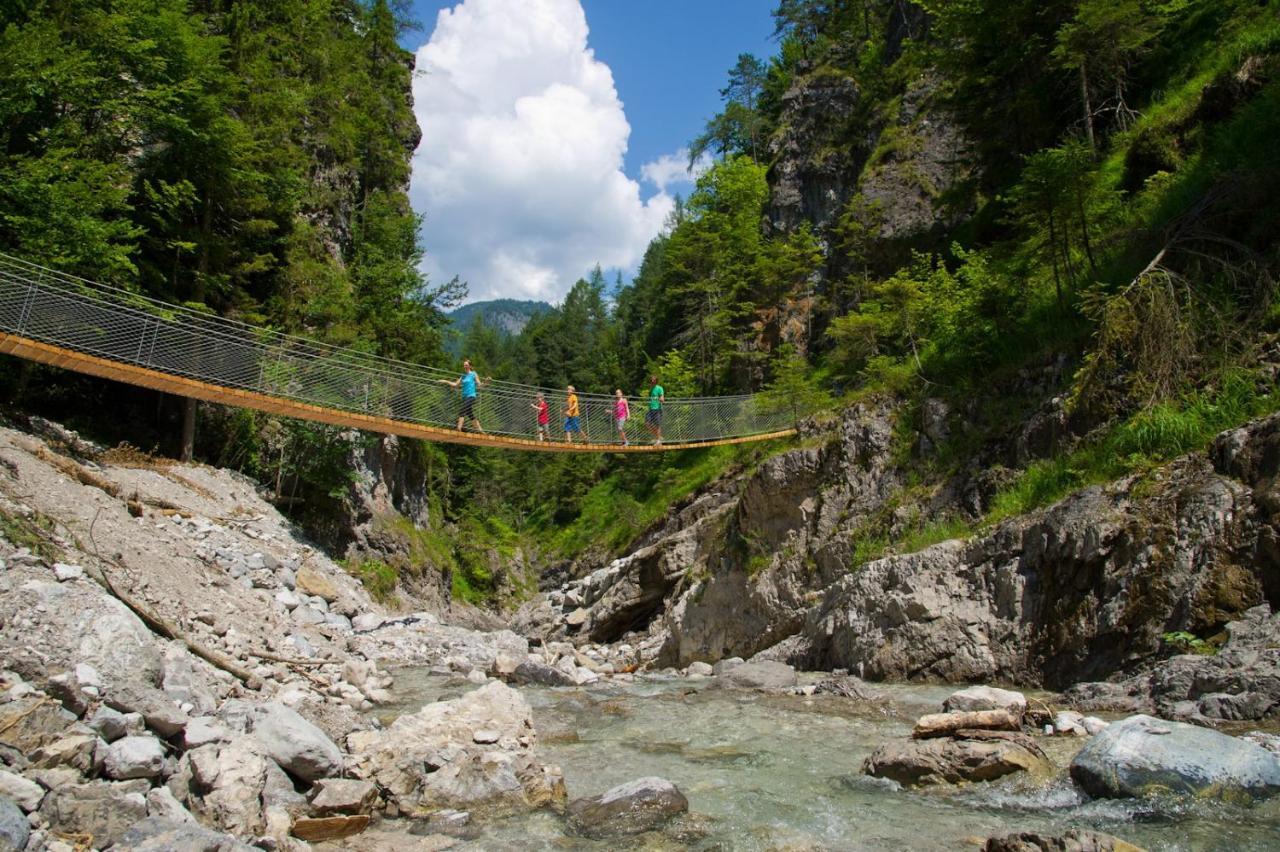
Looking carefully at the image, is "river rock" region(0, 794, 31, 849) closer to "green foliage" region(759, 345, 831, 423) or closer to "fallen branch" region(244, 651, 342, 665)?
"fallen branch" region(244, 651, 342, 665)

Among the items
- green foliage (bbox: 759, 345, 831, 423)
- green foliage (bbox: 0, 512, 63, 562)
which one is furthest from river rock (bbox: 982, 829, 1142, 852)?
green foliage (bbox: 759, 345, 831, 423)

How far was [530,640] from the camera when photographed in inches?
645

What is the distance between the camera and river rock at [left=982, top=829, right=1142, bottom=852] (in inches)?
129

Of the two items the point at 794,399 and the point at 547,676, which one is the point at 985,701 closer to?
the point at 547,676

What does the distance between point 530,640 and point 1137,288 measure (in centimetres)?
1267

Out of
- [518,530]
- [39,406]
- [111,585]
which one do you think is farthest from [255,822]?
[518,530]

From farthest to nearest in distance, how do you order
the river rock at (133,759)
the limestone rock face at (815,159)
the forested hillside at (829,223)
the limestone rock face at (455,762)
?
the limestone rock face at (815,159) < the forested hillside at (829,223) < the limestone rock face at (455,762) < the river rock at (133,759)

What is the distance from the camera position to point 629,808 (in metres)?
4.84

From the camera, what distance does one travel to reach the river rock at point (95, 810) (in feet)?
11.8

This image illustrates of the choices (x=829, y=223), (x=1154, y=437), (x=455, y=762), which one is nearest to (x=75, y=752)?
(x=455, y=762)

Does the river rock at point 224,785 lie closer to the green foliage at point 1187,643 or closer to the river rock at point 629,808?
the river rock at point 629,808

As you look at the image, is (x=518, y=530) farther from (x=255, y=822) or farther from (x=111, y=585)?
(x=255, y=822)

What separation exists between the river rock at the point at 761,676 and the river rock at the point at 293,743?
5590mm

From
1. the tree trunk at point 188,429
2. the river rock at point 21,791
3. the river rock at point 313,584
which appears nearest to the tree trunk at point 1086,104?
the river rock at point 313,584
